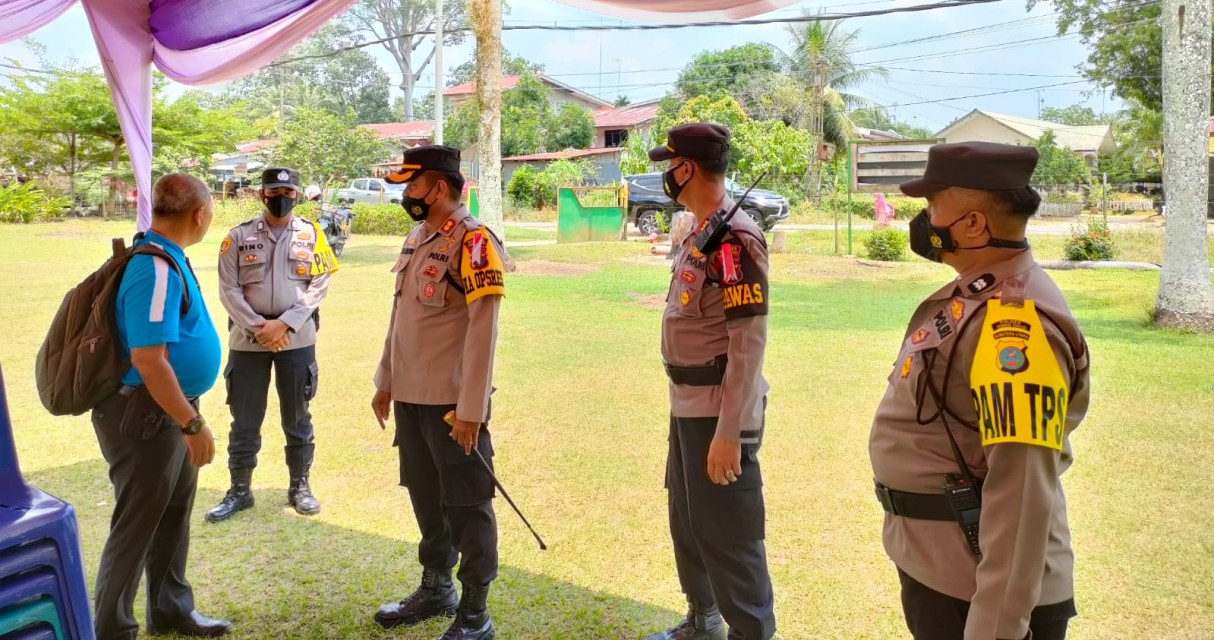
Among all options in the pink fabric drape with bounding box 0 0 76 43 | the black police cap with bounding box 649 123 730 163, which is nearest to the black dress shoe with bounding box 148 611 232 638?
the black police cap with bounding box 649 123 730 163

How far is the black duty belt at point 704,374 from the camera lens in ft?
8.61

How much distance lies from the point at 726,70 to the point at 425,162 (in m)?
38.3

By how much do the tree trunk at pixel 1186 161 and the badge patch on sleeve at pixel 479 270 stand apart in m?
7.87

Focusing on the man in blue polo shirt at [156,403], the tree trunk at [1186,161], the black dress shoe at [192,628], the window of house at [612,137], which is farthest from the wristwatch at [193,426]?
the window of house at [612,137]

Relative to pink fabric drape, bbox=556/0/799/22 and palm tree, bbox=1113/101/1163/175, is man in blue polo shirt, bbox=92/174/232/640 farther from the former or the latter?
palm tree, bbox=1113/101/1163/175

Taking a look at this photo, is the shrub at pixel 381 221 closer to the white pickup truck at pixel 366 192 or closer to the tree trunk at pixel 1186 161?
the white pickup truck at pixel 366 192

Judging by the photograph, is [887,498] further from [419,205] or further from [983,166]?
[419,205]

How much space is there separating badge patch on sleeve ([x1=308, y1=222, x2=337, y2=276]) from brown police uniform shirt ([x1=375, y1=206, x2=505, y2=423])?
142cm

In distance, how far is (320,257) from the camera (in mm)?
4379

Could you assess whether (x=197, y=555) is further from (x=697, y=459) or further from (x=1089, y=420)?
(x=1089, y=420)

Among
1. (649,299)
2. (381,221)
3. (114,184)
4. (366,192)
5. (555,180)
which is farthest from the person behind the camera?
(366,192)

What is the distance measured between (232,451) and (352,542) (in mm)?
849

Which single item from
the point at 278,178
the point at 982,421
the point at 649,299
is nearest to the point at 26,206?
the point at 649,299

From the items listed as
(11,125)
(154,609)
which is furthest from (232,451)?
(11,125)
